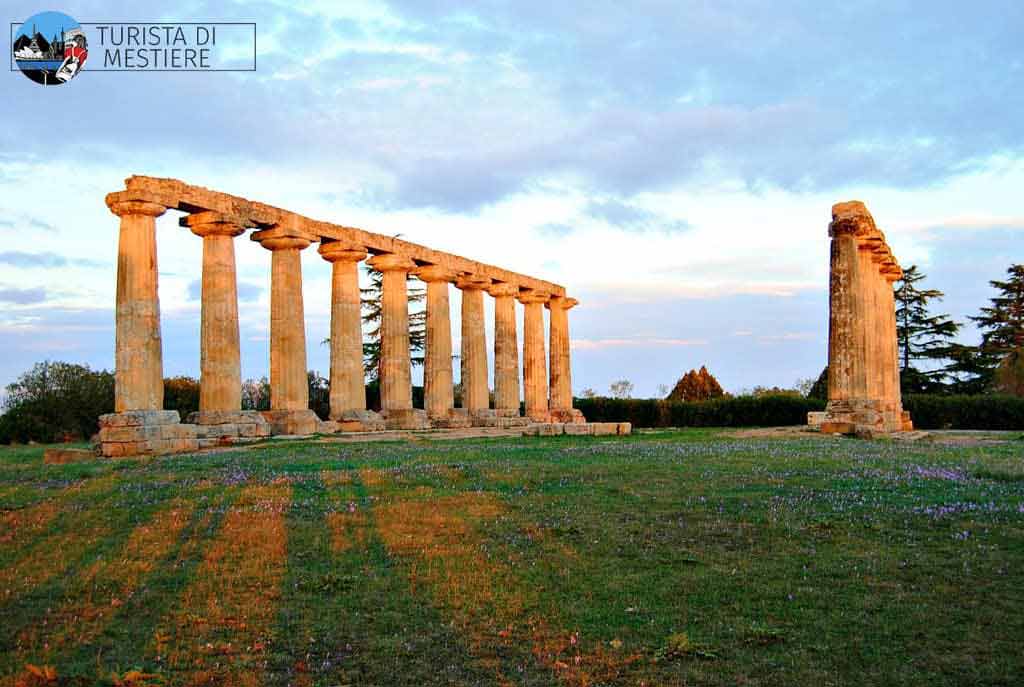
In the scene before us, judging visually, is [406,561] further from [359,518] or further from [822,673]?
[822,673]

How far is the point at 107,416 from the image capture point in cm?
2809

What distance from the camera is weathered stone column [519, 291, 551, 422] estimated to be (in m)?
53.9

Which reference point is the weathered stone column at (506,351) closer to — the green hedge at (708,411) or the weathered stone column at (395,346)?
the weathered stone column at (395,346)

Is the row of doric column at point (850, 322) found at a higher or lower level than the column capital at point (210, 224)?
lower

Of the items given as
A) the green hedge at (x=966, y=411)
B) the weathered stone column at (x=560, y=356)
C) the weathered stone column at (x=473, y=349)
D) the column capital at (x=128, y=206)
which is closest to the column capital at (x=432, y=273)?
the weathered stone column at (x=473, y=349)

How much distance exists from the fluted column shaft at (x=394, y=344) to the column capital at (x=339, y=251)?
7.56ft

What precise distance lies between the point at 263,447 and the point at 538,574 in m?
18.2

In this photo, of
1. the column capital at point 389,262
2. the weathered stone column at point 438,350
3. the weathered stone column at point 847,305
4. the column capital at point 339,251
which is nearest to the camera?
the weathered stone column at point 847,305

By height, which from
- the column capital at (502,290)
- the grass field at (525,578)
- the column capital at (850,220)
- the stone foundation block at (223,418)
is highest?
the column capital at (850,220)

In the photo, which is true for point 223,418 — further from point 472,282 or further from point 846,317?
point 846,317

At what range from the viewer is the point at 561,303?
56344 mm

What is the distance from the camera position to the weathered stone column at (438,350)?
44375 millimetres

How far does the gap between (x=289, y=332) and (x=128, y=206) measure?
8382mm

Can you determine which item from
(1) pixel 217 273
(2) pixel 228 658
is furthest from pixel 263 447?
(2) pixel 228 658
